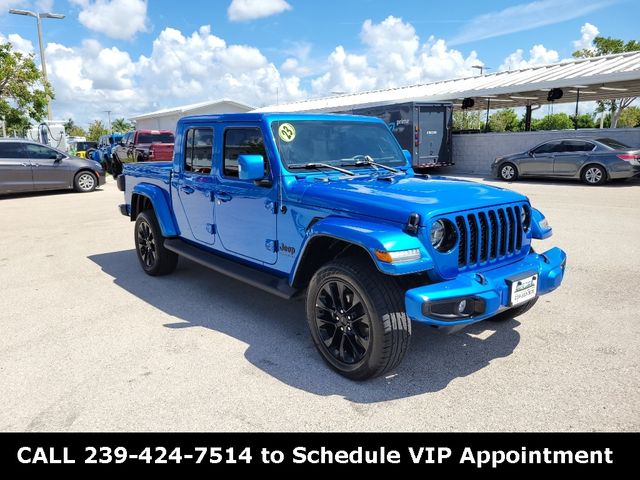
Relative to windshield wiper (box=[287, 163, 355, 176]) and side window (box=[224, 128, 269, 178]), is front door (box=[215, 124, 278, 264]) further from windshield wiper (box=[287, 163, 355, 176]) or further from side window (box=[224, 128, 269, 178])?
windshield wiper (box=[287, 163, 355, 176])

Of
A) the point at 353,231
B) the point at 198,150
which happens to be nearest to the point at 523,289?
the point at 353,231

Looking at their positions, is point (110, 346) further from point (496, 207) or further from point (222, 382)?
point (496, 207)

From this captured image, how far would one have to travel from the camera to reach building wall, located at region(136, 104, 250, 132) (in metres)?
39.9

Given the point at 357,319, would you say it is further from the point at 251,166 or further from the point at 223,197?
the point at 223,197

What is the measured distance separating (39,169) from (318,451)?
544 inches

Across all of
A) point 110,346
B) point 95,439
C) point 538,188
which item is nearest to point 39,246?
point 110,346

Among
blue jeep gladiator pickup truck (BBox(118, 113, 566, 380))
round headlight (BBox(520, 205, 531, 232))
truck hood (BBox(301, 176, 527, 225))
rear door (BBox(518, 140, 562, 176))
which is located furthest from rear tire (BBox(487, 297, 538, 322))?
rear door (BBox(518, 140, 562, 176))

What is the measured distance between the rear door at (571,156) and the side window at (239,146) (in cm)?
1230

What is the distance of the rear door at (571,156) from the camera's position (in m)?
13.8

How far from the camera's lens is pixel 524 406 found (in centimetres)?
302

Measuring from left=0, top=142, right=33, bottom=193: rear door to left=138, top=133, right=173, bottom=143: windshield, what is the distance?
594 cm

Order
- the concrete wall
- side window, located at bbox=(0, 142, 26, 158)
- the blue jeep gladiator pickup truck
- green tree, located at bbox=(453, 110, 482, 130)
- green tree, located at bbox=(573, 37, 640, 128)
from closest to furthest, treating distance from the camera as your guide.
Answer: the blue jeep gladiator pickup truck → side window, located at bbox=(0, 142, 26, 158) → the concrete wall → green tree, located at bbox=(573, 37, 640, 128) → green tree, located at bbox=(453, 110, 482, 130)

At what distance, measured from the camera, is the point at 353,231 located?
123 inches

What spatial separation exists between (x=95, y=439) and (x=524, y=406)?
2.48m
